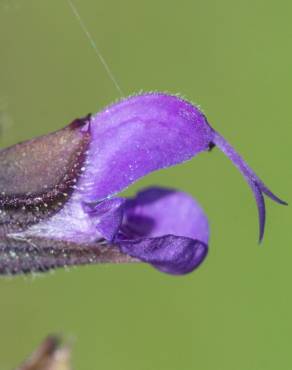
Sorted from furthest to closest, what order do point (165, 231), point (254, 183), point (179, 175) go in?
point (179, 175), point (165, 231), point (254, 183)

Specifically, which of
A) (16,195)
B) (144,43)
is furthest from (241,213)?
(16,195)

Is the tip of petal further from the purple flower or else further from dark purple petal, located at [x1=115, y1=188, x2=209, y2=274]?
dark purple petal, located at [x1=115, y1=188, x2=209, y2=274]

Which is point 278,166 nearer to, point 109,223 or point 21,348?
point 21,348

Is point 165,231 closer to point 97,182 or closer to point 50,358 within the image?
point 97,182

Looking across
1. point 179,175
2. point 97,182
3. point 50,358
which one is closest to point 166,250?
point 97,182

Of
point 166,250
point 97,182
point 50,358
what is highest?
point 97,182

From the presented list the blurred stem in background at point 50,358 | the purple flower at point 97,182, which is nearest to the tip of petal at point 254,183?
the purple flower at point 97,182
